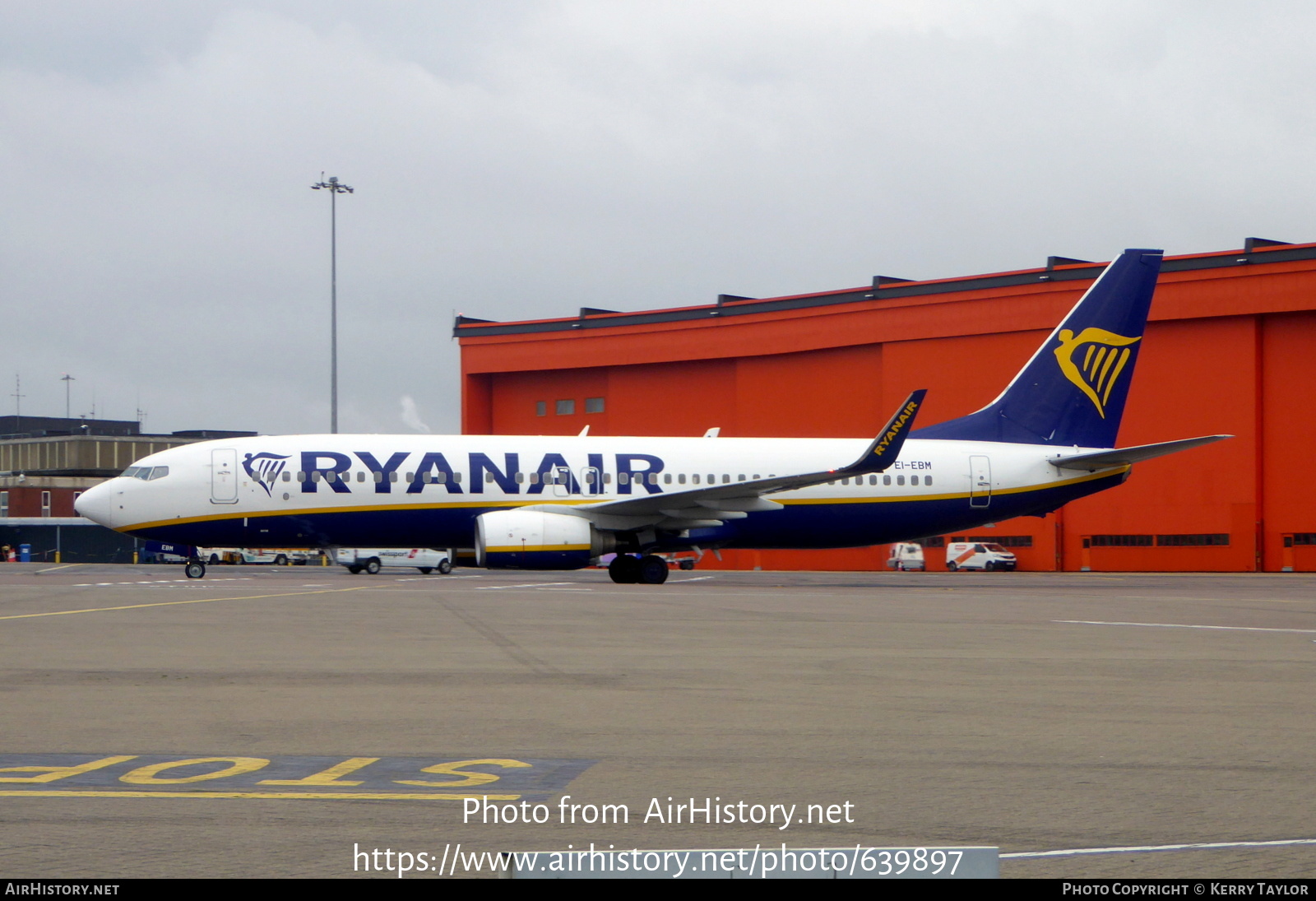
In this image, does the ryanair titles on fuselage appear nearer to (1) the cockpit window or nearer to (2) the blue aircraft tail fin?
(1) the cockpit window

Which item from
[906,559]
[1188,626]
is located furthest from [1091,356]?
[906,559]

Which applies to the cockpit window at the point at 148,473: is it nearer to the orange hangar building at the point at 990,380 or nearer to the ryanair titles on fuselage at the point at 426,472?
the ryanair titles on fuselage at the point at 426,472

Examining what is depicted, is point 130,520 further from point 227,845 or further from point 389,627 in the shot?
point 227,845

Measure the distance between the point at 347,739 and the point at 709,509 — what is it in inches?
1024

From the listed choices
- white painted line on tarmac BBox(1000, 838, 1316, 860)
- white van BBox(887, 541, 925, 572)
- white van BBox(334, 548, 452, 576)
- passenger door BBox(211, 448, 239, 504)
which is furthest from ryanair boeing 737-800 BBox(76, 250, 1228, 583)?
white painted line on tarmac BBox(1000, 838, 1316, 860)

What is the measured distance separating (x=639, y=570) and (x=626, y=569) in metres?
0.39

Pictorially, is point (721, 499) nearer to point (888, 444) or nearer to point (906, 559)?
point (888, 444)

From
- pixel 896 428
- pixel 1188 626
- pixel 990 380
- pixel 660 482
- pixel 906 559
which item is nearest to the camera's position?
pixel 1188 626

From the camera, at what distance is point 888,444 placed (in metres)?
33.7

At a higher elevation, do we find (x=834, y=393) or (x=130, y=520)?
(x=834, y=393)

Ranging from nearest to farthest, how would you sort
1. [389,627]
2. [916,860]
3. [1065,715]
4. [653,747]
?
[916,860] < [653,747] < [1065,715] < [389,627]

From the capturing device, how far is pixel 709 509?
116 ft

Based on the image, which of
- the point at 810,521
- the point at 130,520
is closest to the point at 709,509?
the point at 810,521

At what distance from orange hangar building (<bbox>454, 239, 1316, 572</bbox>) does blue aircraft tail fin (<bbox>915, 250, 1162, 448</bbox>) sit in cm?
1080
